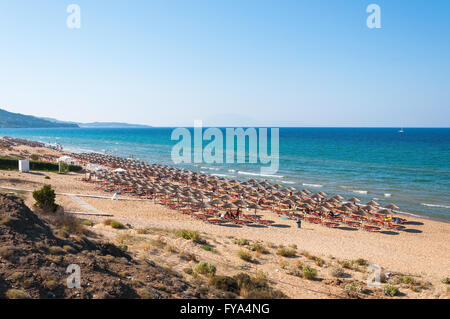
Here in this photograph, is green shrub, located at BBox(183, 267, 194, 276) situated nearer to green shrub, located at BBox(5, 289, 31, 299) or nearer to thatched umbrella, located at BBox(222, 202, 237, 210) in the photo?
green shrub, located at BBox(5, 289, 31, 299)

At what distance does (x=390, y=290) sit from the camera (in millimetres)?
10109

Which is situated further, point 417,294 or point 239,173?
point 239,173

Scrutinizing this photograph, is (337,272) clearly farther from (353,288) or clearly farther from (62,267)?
(62,267)

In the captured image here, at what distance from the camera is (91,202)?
21984 millimetres

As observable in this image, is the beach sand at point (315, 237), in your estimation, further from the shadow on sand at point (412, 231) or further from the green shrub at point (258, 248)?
the green shrub at point (258, 248)

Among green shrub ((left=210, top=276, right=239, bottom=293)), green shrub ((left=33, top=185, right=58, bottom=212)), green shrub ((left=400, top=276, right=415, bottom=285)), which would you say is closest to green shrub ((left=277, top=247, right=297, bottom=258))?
green shrub ((left=400, top=276, right=415, bottom=285))

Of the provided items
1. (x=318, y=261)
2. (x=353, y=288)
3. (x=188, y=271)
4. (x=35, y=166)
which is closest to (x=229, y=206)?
(x=318, y=261)

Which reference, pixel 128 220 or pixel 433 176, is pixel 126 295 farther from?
pixel 433 176

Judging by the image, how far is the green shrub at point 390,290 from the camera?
10.0m

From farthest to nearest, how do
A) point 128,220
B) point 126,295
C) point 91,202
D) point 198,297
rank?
point 91,202
point 128,220
point 198,297
point 126,295

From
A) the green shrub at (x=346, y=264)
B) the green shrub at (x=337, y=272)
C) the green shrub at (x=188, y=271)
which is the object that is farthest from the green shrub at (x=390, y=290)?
the green shrub at (x=188, y=271)
